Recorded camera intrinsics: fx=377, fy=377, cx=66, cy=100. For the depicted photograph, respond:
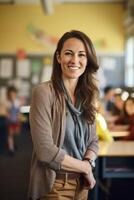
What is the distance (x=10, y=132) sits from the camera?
7.28 meters

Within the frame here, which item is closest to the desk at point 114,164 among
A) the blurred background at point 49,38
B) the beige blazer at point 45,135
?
the beige blazer at point 45,135

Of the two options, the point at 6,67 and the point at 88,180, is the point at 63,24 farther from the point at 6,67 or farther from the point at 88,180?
the point at 88,180

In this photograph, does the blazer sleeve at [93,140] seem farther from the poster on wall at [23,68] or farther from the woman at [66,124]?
the poster on wall at [23,68]

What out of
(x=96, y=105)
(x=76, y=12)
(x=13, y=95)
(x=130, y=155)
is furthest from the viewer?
(x=76, y=12)

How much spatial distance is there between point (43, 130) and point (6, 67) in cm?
721

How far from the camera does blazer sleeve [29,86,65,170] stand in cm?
150

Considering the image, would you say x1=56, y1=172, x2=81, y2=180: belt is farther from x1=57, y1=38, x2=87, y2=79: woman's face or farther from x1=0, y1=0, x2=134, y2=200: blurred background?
x1=0, y1=0, x2=134, y2=200: blurred background

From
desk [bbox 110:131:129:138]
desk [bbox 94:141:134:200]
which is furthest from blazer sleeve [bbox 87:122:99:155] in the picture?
desk [bbox 110:131:129:138]

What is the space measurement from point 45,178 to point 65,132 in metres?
0.21

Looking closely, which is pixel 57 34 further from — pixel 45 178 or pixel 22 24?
pixel 45 178

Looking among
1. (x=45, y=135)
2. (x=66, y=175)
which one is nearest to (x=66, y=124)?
(x=45, y=135)

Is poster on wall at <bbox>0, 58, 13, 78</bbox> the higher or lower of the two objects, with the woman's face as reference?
higher

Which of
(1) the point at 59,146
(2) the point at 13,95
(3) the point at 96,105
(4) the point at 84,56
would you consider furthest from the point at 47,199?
(2) the point at 13,95

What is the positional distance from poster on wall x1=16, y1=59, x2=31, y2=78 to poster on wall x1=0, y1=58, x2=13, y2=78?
0.52 ft
